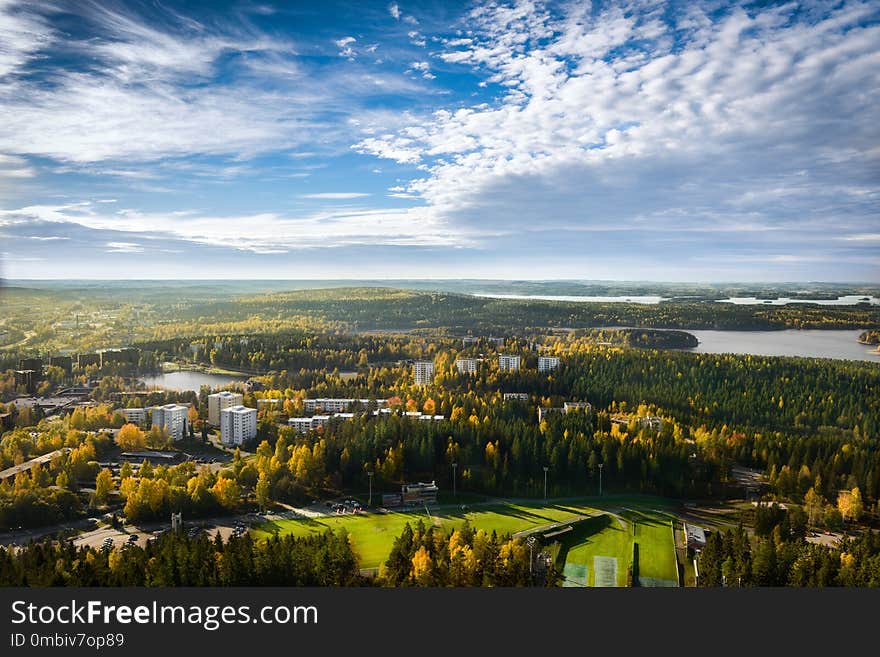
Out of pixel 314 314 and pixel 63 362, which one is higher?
pixel 314 314

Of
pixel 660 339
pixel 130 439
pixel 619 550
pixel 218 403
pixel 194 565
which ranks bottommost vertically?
pixel 619 550

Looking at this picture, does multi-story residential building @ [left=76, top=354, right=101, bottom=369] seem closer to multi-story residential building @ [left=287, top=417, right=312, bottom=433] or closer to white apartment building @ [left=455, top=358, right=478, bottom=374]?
multi-story residential building @ [left=287, top=417, right=312, bottom=433]

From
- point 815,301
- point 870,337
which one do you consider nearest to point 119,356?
point 815,301

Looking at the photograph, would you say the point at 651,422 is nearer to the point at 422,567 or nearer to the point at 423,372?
the point at 423,372

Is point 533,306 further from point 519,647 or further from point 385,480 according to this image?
point 519,647

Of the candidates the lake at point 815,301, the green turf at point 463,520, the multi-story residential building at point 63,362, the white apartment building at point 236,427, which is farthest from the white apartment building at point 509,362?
the multi-story residential building at point 63,362

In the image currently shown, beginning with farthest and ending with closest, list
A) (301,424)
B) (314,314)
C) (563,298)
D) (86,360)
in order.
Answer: (563,298) < (314,314) < (86,360) < (301,424)
